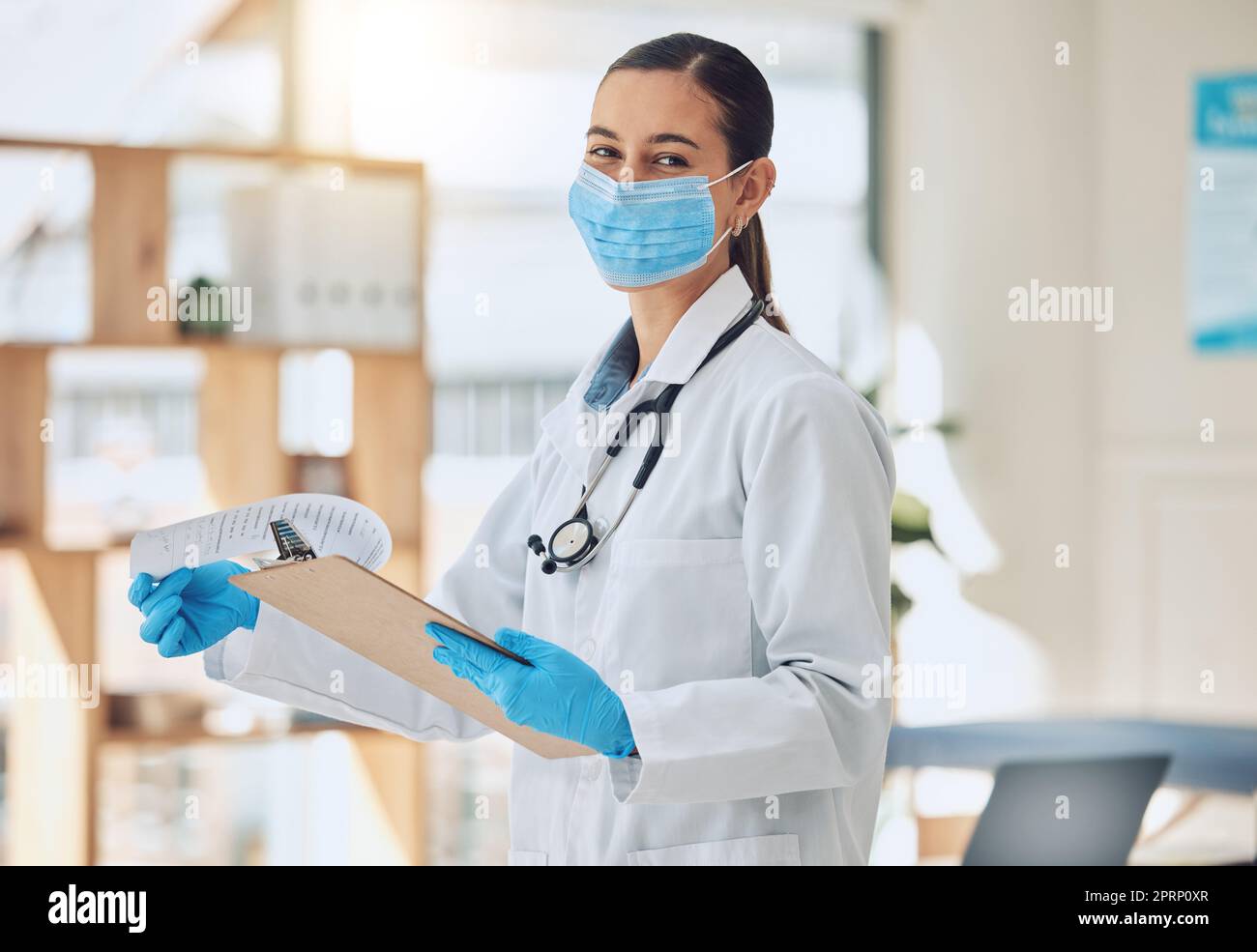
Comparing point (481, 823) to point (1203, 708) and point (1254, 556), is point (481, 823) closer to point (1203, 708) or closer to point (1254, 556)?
point (1203, 708)

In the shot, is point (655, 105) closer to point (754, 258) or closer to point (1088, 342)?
point (754, 258)

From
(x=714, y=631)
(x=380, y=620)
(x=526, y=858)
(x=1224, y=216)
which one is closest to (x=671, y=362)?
(x=714, y=631)

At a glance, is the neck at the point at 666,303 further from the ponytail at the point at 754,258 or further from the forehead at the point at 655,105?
the forehead at the point at 655,105

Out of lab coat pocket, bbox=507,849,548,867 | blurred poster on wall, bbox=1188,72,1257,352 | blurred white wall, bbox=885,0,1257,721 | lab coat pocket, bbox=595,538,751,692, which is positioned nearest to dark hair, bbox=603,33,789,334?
lab coat pocket, bbox=595,538,751,692

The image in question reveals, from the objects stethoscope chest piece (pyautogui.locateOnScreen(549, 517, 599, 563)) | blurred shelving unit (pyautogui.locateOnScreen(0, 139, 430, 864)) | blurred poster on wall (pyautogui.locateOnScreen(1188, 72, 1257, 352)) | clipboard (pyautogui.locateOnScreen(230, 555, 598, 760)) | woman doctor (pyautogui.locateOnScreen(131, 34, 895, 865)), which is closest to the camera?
clipboard (pyautogui.locateOnScreen(230, 555, 598, 760))

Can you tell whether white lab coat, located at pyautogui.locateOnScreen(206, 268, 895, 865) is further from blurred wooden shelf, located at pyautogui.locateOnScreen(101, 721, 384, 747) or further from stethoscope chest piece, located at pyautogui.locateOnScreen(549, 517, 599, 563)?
blurred wooden shelf, located at pyautogui.locateOnScreen(101, 721, 384, 747)

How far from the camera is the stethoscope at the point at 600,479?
1132 millimetres

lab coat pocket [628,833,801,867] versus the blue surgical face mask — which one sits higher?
the blue surgical face mask

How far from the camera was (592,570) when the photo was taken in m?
1.14

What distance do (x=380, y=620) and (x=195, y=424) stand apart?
6.07 feet

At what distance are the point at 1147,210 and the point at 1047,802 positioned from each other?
163cm

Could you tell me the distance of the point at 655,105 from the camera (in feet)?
3.84

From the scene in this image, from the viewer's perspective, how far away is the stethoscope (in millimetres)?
1132

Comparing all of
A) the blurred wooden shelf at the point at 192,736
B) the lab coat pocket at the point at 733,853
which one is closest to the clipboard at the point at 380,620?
the lab coat pocket at the point at 733,853
